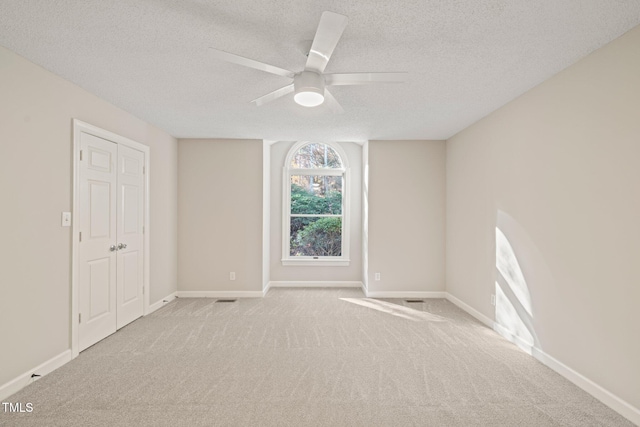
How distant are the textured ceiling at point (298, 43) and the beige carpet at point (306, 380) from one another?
2489mm

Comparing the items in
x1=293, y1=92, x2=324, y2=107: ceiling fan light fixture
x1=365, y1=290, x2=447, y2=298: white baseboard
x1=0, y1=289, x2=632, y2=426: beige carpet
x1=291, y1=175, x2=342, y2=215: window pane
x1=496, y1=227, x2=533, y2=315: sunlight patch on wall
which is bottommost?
x1=0, y1=289, x2=632, y2=426: beige carpet

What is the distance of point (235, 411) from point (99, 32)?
2.66m

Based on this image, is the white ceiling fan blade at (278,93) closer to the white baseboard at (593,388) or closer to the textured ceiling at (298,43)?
Answer: the textured ceiling at (298,43)

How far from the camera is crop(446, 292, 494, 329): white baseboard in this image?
3.84 metres

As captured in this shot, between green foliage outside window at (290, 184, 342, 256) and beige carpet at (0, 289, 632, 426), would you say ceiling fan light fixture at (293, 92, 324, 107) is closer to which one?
beige carpet at (0, 289, 632, 426)

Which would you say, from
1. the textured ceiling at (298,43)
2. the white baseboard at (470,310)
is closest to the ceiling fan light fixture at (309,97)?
the textured ceiling at (298,43)

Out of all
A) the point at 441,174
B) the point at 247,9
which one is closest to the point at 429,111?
the point at 441,174

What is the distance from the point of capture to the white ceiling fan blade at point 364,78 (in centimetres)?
212

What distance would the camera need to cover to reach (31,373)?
2.51 metres

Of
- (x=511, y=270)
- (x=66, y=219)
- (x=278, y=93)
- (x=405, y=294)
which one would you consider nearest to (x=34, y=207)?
(x=66, y=219)

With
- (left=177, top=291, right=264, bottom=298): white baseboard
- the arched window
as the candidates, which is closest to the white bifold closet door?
(left=177, top=291, right=264, bottom=298): white baseboard

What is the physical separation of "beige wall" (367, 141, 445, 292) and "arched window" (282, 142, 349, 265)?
0.91 metres

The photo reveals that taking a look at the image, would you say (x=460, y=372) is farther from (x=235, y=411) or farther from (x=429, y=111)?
(x=429, y=111)

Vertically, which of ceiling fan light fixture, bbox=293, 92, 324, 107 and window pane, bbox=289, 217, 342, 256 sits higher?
ceiling fan light fixture, bbox=293, 92, 324, 107
